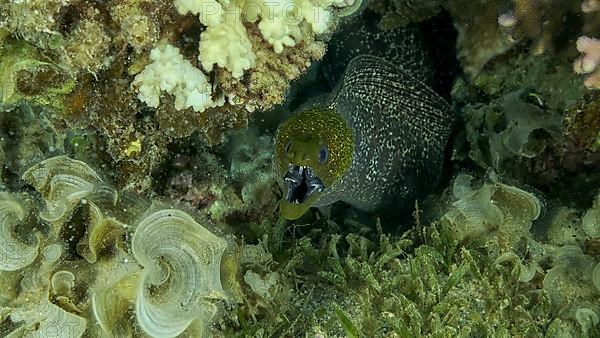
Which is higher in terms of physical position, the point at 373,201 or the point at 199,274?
the point at 199,274

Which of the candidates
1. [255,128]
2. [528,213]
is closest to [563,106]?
[528,213]

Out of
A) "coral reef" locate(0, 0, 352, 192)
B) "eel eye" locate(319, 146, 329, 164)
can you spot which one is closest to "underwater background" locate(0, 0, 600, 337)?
"coral reef" locate(0, 0, 352, 192)

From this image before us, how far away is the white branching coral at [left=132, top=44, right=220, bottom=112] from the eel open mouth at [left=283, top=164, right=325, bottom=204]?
601 mm

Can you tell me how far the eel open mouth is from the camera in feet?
9.55

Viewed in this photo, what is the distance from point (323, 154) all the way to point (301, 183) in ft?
0.65

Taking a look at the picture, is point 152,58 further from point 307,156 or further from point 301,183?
point 301,183

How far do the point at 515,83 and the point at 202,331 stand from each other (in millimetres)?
2702

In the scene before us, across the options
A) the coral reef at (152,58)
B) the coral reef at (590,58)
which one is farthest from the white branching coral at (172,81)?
the coral reef at (590,58)

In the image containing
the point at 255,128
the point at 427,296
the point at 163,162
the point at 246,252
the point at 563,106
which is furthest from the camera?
the point at 255,128

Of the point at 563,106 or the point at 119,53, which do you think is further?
the point at 563,106

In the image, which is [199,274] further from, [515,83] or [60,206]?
[515,83]

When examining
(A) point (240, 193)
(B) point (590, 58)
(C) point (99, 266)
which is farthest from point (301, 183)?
(B) point (590, 58)

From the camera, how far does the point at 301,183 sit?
9.73 ft

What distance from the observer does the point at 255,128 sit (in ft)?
12.8
